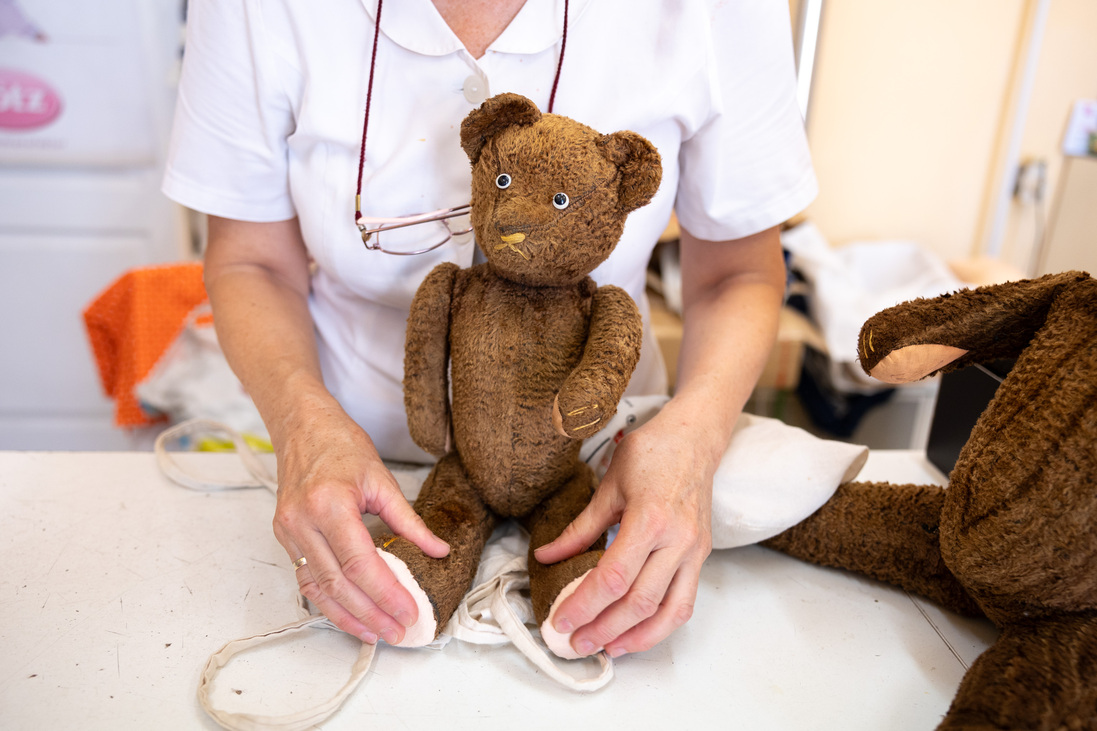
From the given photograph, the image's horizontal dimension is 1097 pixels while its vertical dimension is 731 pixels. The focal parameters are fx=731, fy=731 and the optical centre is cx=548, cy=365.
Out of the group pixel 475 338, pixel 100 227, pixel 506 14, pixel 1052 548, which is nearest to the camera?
pixel 1052 548

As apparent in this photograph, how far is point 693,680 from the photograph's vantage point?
0.56m

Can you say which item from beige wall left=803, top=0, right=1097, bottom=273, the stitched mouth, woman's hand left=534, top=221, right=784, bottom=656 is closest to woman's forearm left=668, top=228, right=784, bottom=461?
woman's hand left=534, top=221, right=784, bottom=656

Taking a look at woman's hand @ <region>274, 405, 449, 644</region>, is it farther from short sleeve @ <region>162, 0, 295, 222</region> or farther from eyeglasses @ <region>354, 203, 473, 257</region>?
short sleeve @ <region>162, 0, 295, 222</region>

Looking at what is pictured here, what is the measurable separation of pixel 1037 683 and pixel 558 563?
32cm

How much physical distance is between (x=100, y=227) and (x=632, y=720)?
2.11m

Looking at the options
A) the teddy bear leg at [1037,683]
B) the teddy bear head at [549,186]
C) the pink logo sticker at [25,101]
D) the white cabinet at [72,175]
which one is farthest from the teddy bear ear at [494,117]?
the pink logo sticker at [25,101]

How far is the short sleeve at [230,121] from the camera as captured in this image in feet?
2.21

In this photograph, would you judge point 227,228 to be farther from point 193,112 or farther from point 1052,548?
point 1052,548

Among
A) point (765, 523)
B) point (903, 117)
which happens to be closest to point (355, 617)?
point (765, 523)

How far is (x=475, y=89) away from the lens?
66cm

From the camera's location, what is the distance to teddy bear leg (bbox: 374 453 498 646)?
1.79 ft

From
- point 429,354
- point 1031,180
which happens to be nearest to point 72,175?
point 429,354

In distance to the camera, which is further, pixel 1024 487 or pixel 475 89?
pixel 475 89

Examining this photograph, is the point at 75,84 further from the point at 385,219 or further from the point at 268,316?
the point at 385,219
